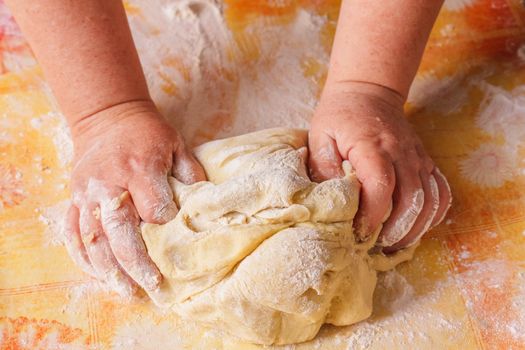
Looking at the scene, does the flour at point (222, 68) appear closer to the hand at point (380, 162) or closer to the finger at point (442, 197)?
the hand at point (380, 162)

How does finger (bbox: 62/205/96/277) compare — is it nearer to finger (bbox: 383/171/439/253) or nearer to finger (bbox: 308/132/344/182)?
finger (bbox: 308/132/344/182)

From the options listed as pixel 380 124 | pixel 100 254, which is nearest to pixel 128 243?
pixel 100 254

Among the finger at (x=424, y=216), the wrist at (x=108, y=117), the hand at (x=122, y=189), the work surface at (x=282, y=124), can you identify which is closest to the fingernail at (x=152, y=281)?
the hand at (x=122, y=189)

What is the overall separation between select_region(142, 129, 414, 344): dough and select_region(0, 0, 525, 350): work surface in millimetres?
89

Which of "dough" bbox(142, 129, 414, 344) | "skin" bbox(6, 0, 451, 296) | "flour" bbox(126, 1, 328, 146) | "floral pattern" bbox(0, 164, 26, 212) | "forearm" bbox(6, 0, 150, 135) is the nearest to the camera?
"dough" bbox(142, 129, 414, 344)

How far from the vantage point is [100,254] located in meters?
1.17

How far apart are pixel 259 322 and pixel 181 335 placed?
18cm

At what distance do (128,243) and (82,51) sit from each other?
42 centimetres

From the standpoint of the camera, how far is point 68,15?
51.3 inches

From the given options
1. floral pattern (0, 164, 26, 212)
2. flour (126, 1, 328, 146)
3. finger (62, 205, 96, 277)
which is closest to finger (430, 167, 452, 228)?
flour (126, 1, 328, 146)

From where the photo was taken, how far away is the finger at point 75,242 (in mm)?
1230

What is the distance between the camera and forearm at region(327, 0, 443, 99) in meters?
1.36

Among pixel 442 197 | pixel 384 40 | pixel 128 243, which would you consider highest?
pixel 384 40

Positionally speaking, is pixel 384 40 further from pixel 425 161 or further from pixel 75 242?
pixel 75 242
